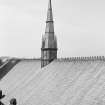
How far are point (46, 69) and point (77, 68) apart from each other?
10.0 m

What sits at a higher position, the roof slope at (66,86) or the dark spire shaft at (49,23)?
the dark spire shaft at (49,23)

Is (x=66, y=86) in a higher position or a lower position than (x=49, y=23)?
lower

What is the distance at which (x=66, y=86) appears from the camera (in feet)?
103

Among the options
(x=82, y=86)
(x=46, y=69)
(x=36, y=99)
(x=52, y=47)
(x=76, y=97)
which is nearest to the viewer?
(x=76, y=97)

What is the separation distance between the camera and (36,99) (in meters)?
32.5

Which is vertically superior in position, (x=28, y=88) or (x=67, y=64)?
(x=67, y=64)

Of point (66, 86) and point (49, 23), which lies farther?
point (49, 23)

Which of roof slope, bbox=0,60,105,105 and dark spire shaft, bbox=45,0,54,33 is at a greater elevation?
dark spire shaft, bbox=45,0,54,33

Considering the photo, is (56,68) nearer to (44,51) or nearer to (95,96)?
(44,51)

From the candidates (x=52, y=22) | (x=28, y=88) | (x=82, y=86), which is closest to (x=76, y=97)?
(x=82, y=86)

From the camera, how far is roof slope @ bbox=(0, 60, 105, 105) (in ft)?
86.1

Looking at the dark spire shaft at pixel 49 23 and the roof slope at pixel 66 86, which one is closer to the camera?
the roof slope at pixel 66 86

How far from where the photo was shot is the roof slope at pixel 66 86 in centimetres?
2625

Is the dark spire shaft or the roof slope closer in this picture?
the roof slope
